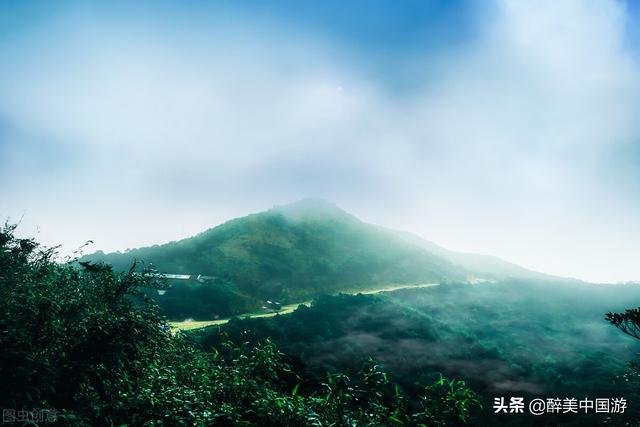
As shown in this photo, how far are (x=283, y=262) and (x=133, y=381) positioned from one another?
60.9m

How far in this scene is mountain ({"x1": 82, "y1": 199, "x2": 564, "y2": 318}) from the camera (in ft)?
153

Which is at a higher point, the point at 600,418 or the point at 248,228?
the point at 248,228

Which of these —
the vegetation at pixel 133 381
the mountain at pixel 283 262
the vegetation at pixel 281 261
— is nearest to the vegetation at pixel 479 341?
the vegetation at pixel 133 381

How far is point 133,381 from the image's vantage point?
677 centimetres

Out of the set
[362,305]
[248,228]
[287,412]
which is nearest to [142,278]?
[287,412]

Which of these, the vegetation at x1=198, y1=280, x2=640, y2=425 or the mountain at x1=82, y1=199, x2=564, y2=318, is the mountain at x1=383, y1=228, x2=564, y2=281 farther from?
the vegetation at x1=198, y1=280, x2=640, y2=425

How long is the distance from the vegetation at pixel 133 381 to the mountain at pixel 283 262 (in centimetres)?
3336

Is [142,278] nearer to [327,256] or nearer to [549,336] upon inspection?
[549,336]

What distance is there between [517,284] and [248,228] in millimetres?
55591

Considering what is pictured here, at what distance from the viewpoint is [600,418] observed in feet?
54.8

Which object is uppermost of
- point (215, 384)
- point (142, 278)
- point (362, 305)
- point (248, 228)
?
point (248, 228)

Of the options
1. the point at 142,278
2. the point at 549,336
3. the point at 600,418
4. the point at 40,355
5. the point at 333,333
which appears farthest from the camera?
the point at 549,336

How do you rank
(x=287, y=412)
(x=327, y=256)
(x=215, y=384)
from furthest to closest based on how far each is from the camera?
(x=327, y=256)
(x=215, y=384)
(x=287, y=412)

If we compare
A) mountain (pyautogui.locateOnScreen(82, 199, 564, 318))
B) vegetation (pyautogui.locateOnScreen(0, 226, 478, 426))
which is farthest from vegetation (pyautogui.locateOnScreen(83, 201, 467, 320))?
vegetation (pyautogui.locateOnScreen(0, 226, 478, 426))
